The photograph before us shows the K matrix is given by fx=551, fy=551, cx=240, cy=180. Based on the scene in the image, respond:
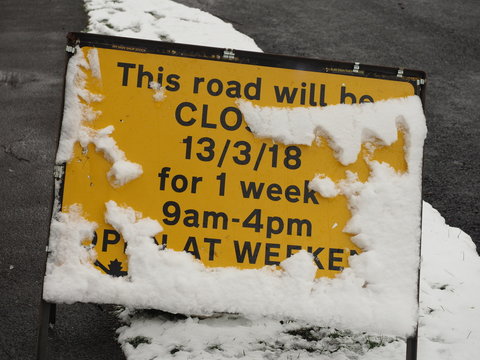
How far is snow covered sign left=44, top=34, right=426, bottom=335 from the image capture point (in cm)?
237

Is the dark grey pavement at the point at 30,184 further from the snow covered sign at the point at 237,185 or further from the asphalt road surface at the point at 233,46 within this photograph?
the snow covered sign at the point at 237,185

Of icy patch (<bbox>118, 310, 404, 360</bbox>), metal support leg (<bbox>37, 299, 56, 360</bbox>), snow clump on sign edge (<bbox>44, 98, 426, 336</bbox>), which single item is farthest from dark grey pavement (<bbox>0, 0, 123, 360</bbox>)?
snow clump on sign edge (<bbox>44, 98, 426, 336</bbox>)

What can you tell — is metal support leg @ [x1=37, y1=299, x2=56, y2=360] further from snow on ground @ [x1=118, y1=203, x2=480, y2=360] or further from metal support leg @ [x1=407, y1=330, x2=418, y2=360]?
metal support leg @ [x1=407, y1=330, x2=418, y2=360]

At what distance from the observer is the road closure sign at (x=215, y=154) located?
7.93 feet

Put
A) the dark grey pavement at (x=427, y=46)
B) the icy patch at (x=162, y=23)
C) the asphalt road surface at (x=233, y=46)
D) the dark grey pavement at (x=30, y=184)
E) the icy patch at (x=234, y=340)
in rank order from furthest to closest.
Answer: the icy patch at (x=162, y=23) → the dark grey pavement at (x=427, y=46) → the asphalt road surface at (x=233, y=46) → the dark grey pavement at (x=30, y=184) → the icy patch at (x=234, y=340)

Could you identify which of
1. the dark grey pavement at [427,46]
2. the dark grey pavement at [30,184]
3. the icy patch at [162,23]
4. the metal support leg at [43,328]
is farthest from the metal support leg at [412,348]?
the icy patch at [162,23]

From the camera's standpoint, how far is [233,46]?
7.10 meters

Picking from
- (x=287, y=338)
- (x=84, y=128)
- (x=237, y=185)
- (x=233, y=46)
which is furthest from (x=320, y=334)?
(x=233, y=46)

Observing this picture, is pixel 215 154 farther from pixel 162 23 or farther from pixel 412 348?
pixel 162 23

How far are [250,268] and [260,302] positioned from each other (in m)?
0.15

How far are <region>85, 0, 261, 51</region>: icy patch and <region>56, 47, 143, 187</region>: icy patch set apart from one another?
483 cm

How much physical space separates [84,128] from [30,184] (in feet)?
7.09

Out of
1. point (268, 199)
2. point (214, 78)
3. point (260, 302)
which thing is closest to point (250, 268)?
point (260, 302)

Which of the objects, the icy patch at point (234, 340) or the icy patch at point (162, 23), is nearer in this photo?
the icy patch at point (234, 340)
